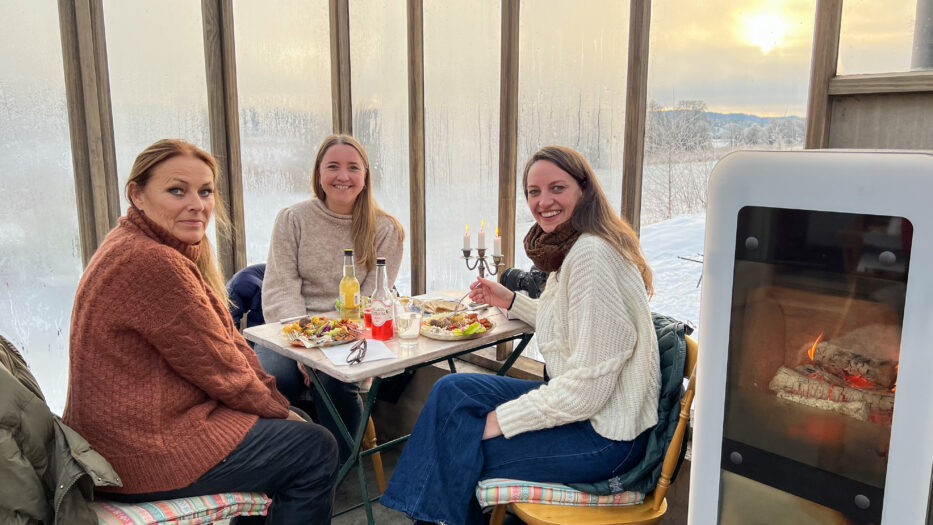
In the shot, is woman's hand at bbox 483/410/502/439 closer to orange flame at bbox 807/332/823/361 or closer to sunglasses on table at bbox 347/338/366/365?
sunglasses on table at bbox 347/338/366/365

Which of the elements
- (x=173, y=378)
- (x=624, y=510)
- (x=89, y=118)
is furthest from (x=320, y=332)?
(x=89, y=118)

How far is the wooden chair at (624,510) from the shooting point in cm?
157

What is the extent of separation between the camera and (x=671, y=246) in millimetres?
2232

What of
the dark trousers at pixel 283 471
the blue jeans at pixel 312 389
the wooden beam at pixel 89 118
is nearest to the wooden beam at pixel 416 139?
the blue jeans at pixel 312 389

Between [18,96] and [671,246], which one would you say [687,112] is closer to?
[671,246]

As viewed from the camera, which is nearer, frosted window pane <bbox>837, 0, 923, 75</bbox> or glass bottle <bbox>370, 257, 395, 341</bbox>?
frosted window pane <bbox>837, 0, 923, 75</bbox>

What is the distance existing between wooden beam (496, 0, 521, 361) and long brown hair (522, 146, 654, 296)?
0.75 m

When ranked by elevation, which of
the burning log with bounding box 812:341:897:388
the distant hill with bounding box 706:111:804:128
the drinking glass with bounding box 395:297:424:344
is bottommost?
the drinking glass with bounding box 395:297:424:344

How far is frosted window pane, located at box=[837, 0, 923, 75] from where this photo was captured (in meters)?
1.55

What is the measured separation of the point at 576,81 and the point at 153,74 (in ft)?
6.57

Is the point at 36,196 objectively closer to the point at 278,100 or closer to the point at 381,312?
the point at 278,100

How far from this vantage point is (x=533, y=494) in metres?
1.62

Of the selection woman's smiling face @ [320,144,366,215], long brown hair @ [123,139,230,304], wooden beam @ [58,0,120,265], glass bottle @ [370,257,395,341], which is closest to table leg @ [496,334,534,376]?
glass bottle @ [370,257,395,341]

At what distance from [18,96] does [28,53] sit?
187mm
